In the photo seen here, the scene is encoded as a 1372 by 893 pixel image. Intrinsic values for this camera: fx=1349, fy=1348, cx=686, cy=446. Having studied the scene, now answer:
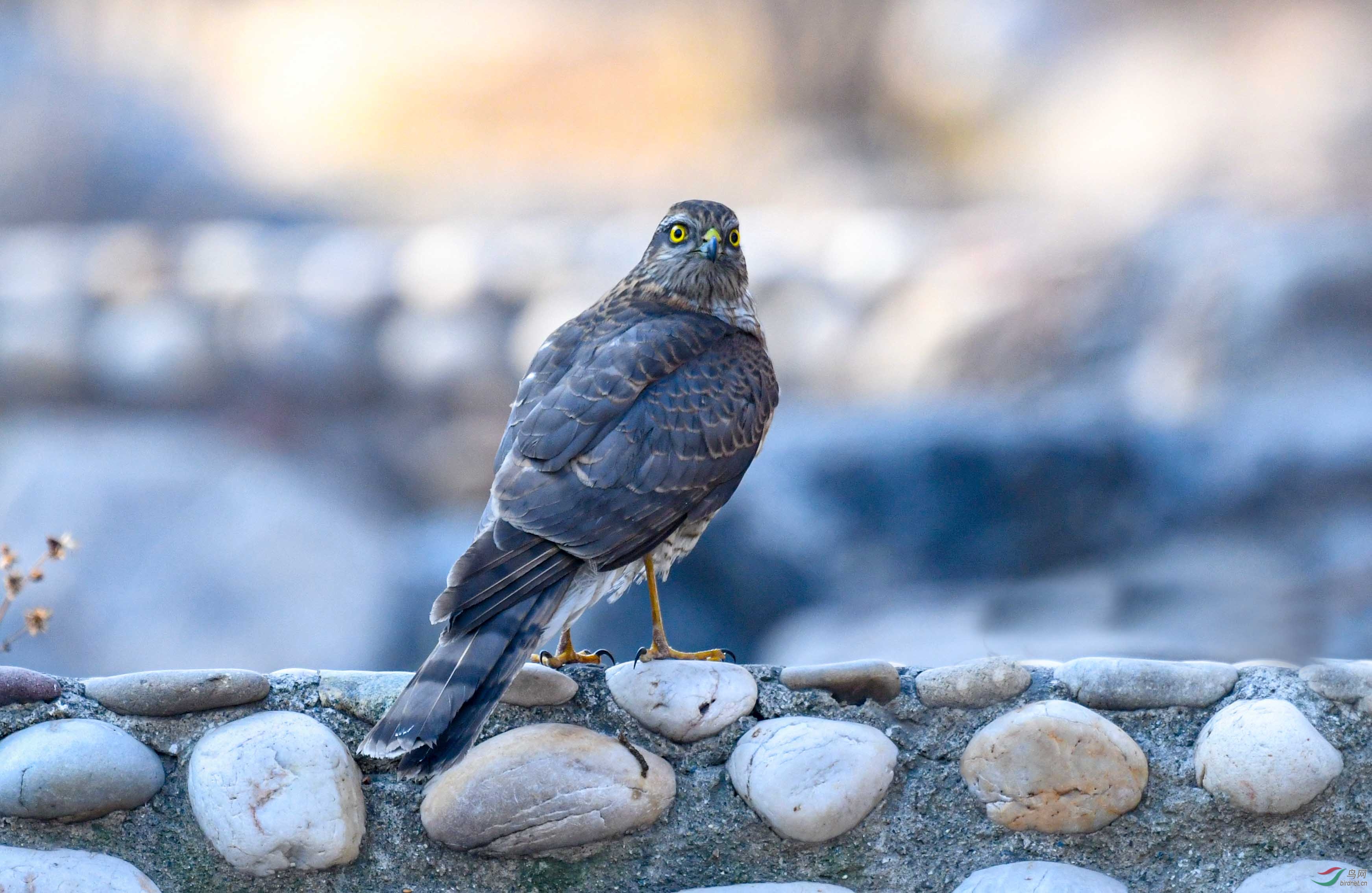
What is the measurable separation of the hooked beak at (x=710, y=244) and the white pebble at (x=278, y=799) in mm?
1138

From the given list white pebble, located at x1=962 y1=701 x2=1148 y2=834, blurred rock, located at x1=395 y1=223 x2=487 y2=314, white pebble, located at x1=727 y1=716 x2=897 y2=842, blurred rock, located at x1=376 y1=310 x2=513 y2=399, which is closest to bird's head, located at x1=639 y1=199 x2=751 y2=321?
white pebble, located at x1=727 y1=716 x2=897 y2=842

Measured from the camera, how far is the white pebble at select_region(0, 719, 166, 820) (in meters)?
1.77

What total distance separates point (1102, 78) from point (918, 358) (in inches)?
226

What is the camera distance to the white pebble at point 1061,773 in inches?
72.5

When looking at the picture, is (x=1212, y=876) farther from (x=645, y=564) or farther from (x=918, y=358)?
(x=918, y=358)

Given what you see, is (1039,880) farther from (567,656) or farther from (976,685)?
(567,656)

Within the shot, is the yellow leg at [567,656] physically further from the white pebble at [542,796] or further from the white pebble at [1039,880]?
the white pebble at [1039,880]

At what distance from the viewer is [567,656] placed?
7.24 feet

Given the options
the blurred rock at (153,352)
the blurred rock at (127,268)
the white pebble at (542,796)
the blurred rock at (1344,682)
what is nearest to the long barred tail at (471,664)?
the white pebble at (542,796)

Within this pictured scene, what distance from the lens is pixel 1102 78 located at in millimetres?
12562

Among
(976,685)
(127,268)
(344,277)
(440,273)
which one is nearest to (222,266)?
(127,268)

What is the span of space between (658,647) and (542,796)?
0.41 m

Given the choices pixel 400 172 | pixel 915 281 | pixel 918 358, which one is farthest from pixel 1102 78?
pixel 400 172

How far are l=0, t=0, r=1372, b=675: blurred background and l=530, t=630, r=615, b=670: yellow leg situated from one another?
0.82 metres
